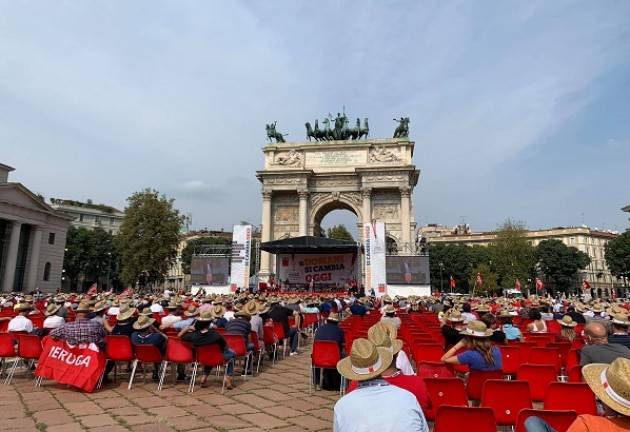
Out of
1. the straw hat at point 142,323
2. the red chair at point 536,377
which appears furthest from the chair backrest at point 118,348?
the red chair at point 536,377

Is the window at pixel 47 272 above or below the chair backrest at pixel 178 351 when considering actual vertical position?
above

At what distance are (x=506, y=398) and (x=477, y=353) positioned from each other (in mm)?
927

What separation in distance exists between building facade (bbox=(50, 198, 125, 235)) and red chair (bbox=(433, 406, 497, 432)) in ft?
264

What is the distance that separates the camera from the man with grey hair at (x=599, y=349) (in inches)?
197

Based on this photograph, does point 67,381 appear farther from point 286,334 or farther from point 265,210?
point 265,210

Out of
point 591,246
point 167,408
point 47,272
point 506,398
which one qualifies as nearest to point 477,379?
point 506,398

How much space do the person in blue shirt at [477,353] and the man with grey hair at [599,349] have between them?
3.45ft

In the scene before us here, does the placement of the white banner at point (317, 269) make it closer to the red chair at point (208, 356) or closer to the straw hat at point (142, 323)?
the straw hat at point (142, 323)

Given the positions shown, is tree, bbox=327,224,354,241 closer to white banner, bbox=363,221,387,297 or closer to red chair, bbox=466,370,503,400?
white banner, bbox=363,221,387,297

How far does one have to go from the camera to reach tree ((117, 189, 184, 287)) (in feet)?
125

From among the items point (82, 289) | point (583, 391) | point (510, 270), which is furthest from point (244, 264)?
point (82, 289)

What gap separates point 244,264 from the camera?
27.5 meters

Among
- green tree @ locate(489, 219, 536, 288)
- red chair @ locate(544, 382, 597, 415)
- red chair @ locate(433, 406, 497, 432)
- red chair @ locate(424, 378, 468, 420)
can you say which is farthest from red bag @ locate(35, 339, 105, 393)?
green tree @ locate(489, 219, 536, 288)

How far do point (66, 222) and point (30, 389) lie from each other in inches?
1549
